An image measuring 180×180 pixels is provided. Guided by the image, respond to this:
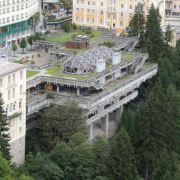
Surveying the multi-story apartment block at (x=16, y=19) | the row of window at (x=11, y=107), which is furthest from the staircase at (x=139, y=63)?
the multi-story apartment block at (x=16, y=19)

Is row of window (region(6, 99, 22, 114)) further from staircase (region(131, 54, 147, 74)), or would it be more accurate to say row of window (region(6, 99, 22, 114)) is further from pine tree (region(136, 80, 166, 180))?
staircase (region(131, 54, 147, 74))

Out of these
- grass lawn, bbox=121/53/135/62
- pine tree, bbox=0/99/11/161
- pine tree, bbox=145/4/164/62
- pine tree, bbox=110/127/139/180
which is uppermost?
pine tree, bbox=145/4/164/62

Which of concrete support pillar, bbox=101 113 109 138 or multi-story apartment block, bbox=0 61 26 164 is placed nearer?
multi-story apartment block, bbox=0 61 26 164

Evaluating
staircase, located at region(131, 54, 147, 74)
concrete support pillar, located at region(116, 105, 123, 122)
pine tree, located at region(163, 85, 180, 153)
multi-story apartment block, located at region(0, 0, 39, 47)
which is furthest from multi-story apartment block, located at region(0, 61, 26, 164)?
multi-story apartment block, located at region(0, 0, 39, 47)

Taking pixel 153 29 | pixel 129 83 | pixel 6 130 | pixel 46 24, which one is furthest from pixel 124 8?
pixel 6 130

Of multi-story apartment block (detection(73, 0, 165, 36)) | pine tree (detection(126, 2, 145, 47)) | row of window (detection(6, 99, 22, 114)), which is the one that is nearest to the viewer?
row of window (detection(6, 99, 22, 114))

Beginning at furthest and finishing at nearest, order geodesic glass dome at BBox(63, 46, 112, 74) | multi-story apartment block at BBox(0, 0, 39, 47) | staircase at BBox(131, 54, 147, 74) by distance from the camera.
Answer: multi-story apartment block at BBox(0, 0, 39, 47) → staircase at BBox(131, 54, 147, 74) → geodesic glass dome at BBox(63, 46, 112, 74)

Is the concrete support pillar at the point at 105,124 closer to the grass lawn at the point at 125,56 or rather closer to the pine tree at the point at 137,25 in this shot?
the grass lawn at the point at 125,56
